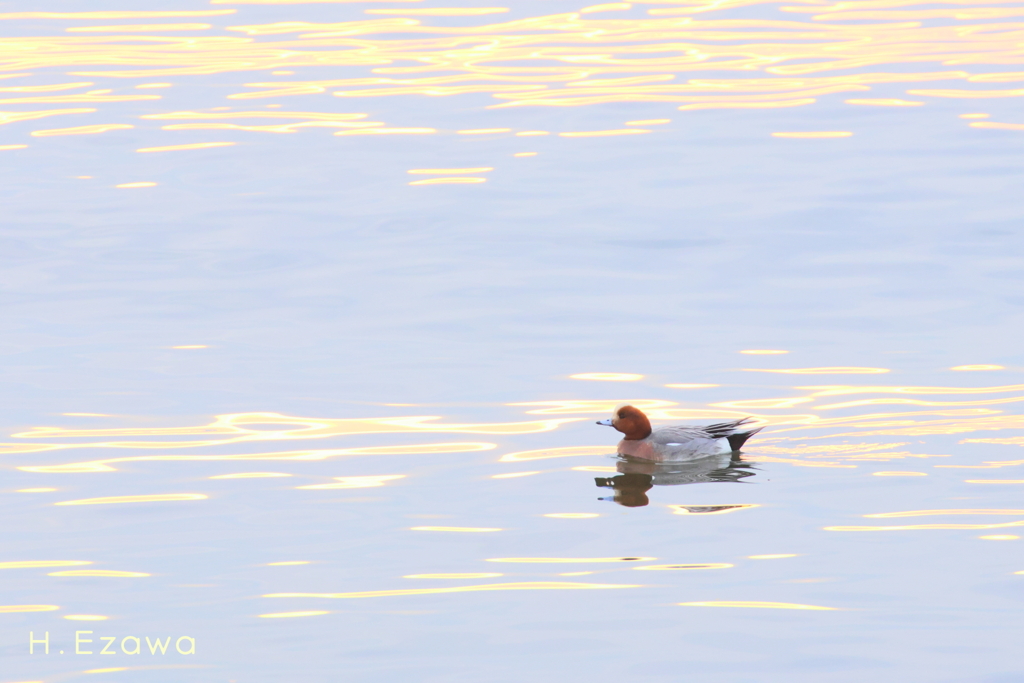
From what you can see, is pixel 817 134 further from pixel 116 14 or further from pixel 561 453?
Result: pixel 116 14

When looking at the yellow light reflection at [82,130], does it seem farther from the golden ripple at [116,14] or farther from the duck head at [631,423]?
the duck head at [631,423]

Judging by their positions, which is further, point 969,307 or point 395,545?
point 969,307

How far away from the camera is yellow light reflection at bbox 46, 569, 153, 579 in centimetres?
945

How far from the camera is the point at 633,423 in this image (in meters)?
12.2

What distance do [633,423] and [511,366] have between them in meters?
2.49

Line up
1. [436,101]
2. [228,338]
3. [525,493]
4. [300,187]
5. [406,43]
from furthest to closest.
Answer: [406,43], [436,101], [300,187], [228,338], [525,493]

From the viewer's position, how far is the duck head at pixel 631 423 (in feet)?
39.9

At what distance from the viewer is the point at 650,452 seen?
12.0 m

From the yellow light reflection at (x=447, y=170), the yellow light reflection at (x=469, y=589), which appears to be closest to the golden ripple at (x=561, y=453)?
the yellow light reflection at (x=469, y=589)

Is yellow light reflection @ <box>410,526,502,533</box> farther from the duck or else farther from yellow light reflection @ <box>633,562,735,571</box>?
the duck

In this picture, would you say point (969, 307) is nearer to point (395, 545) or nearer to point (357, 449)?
point (357, 449)

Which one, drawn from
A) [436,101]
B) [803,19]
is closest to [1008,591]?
[436,101]

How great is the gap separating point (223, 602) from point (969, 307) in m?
9.60

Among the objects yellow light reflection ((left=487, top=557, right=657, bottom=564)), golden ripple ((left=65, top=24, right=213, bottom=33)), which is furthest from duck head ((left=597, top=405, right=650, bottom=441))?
golden ripple ((left=65, top=24, right=213, bottom=33))
